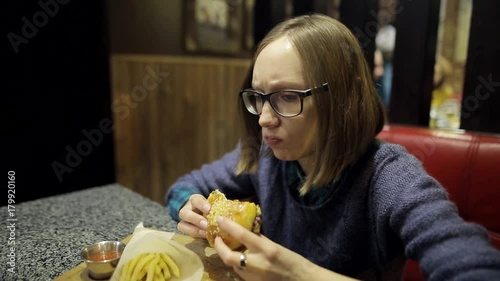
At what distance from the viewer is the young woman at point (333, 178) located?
94 cm

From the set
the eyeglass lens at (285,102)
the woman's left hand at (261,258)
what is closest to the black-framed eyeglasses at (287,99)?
the eyeglass lens at (285,102)

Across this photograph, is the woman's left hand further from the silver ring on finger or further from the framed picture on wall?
the framed picture on wall

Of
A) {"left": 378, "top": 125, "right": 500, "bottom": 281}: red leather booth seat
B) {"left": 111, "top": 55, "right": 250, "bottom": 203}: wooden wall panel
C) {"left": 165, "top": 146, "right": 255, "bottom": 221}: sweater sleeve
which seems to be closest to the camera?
{"left": 378, "top": 125, "right": 500, "bottom": 281}: red leather booth seat

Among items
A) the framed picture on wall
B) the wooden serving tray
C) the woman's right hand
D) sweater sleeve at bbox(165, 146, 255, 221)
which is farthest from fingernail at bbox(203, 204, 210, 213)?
the framed picture on wall

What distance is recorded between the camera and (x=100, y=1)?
10.8 feet

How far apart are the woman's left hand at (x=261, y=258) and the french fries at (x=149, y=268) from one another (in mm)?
186

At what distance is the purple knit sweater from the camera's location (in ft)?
2.92

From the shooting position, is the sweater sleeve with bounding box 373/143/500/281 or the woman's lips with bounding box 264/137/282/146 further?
the woman's lips with bounding box 264/137/282/146

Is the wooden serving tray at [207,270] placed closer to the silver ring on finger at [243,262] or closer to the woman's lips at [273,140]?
the silver ring on finger at [243,262]

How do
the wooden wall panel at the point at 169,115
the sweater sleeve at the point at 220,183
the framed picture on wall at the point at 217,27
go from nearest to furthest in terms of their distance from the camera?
Result: the sweater sleeve at the point at 220,183, the wooden wall panel at the point at 169,115, the framed picture on wall at the point at 217,27

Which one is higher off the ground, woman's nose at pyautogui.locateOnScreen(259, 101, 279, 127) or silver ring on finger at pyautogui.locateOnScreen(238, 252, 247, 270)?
woman's nose at pyautogui.locateOnScreen(259, 101, 279, 127)

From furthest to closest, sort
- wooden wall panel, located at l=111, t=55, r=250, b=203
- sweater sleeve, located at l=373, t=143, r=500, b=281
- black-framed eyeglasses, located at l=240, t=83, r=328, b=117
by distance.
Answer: wooden wall panel, located at l=111, t=55, r=250, b=203
black-framed eyeglasses, located at l=240, t=83, r=328, b=117
sweater sleeve, located at l=373, t=143, r=500, b=281

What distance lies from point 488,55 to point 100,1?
2.94m

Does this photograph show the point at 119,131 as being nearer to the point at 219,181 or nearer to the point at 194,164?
the point at 194,164
